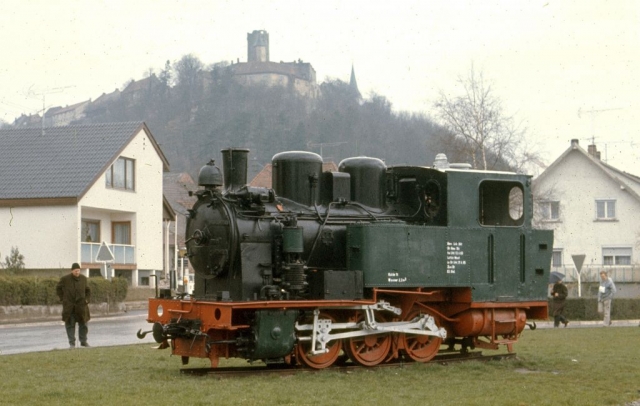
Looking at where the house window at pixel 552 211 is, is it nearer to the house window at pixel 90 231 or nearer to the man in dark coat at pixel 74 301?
the house window at pixel 90 231

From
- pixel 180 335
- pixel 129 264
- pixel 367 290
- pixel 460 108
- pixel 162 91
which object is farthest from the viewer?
pixel 162 91

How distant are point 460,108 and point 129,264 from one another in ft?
56.0

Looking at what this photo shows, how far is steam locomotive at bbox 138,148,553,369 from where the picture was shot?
13984 millimetres

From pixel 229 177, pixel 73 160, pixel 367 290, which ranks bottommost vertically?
pixel 367 290

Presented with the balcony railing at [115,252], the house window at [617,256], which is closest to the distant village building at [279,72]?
the house window at [617,256]

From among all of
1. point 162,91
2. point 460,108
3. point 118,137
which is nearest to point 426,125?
point 460,108

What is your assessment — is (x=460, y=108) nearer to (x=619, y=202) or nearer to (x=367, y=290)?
(x=619, y=202)

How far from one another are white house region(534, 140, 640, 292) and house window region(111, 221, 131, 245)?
21.7 metres

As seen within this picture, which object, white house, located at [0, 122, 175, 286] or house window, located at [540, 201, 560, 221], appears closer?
white house, located at [0, 122, 175, 286]

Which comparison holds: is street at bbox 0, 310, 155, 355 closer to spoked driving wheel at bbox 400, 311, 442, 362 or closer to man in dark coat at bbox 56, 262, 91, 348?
man in dark coat at bbox 56, 262, 91, 348

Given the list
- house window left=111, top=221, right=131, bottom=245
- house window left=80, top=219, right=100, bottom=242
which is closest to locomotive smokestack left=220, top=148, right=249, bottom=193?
house window left=80, top=219, right=100, bottom=242

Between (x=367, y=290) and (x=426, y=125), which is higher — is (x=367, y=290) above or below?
below

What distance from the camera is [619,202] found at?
56000 mm

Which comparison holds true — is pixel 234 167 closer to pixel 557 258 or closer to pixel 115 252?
pixel 115 252
